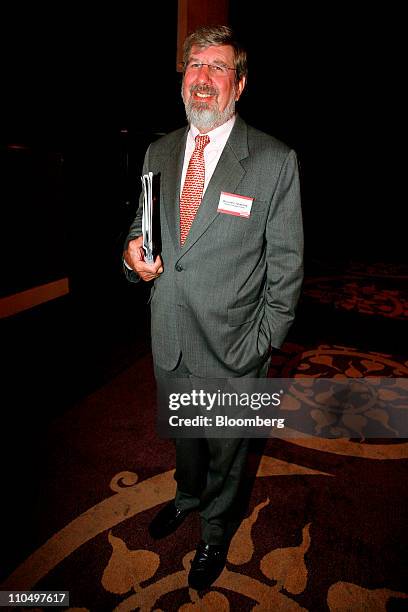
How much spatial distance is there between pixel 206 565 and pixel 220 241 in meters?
1.22

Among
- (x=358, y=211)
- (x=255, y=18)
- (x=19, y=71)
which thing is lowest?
(x=358, y=211)

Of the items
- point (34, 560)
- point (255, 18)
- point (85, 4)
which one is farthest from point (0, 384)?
point (255, 18)

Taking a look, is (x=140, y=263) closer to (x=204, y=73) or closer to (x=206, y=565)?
(x=204, y=73)

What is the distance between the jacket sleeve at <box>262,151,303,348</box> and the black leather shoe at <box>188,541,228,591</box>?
85 cm

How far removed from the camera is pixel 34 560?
1573 millimetres

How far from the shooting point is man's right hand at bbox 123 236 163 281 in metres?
1.27

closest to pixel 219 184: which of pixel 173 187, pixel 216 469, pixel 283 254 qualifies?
pixel 173 187

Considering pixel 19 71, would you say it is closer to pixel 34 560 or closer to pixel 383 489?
pixel 34 560

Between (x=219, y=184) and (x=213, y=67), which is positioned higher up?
(x=213, y=67)

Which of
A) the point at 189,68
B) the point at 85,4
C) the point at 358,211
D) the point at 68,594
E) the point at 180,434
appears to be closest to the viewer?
the point at 189,68

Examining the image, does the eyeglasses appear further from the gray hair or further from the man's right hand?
the man's right hand

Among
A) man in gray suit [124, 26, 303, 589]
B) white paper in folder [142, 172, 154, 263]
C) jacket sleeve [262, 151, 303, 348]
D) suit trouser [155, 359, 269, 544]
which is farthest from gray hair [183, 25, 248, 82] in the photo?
suit trouser [155, 359, 269, 544]

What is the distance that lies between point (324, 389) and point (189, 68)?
2178mm

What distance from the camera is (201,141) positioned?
1355 mm
